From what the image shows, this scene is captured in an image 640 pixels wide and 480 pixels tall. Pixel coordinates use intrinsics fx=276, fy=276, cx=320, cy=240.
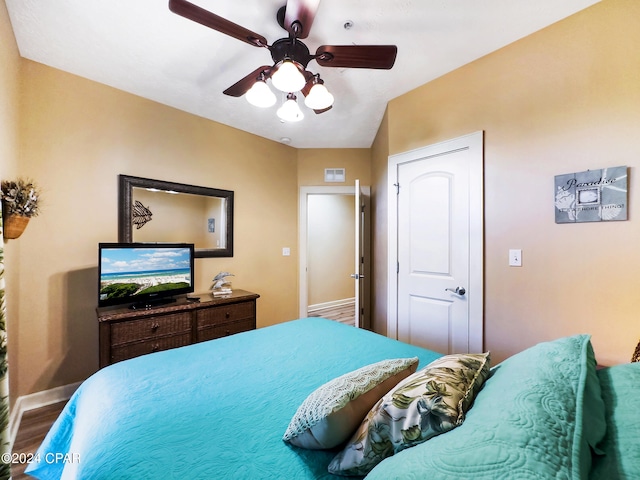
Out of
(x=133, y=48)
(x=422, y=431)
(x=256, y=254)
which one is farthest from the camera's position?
(x=256, y=254)

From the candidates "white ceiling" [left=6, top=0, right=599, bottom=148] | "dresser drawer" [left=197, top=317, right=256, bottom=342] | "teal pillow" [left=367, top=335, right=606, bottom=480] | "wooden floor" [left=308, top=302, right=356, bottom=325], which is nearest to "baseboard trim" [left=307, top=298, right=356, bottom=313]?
"wooden floor" [left=308, top=302, right=356, bottom=325]

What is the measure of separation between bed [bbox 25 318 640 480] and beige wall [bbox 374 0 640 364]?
1022 mm

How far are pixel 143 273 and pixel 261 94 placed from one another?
1.79 m

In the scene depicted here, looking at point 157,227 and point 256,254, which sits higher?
point 157,227

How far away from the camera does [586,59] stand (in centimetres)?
167

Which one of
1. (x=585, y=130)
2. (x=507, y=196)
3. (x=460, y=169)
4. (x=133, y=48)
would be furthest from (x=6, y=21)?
(x=585, y=130)

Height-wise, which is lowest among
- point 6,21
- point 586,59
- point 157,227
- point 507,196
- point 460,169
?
point 157,227

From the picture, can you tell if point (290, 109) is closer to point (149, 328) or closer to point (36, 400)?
point (149, 328)

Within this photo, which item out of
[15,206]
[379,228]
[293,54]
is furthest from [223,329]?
[293,54]

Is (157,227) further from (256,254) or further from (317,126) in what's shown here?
(317,126)

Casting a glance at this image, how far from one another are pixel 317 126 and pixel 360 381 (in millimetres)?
2975

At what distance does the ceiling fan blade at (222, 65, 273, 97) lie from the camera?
1670 mm

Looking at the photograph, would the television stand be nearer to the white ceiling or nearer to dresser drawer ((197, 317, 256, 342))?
dresser drawer ((197, 317, 256, 342))

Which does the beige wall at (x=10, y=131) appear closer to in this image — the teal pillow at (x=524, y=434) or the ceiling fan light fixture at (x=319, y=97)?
the ceiling fan light fixture at (x=319, y=97)
